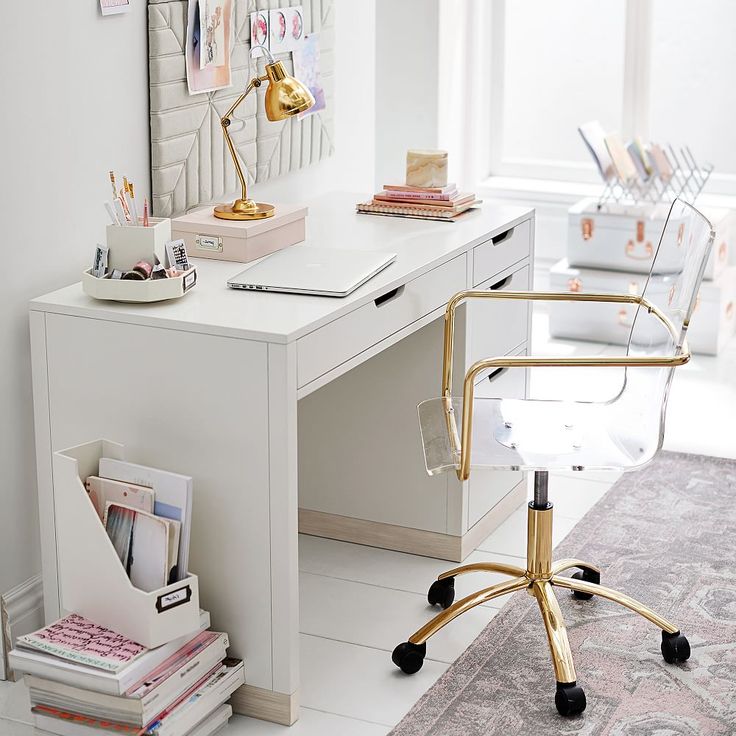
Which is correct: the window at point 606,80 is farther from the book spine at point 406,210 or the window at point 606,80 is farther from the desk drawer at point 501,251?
the book spine at point 406,210

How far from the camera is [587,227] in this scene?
4.39 m

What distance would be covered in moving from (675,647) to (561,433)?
467 millimetres

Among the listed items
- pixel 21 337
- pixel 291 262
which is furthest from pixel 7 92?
pixel 291 262

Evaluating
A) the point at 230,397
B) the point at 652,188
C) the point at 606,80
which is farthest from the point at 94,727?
the point at 606,80

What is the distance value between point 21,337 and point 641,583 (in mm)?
1434

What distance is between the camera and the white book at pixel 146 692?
6.32 feet

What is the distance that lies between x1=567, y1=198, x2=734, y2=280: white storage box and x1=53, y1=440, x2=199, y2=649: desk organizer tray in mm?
2696

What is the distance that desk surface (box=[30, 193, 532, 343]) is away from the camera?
6.61 ft

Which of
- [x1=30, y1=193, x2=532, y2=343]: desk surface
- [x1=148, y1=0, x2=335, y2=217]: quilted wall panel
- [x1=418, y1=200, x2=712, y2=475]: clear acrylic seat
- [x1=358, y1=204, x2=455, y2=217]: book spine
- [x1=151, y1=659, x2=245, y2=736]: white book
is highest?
[x1=148, y1=0, x2=335, y2=217]: quilted wall panel

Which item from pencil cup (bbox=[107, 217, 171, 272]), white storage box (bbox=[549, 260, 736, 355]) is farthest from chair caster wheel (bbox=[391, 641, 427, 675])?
white storage box (bbox=[549, 260, 736, 355])

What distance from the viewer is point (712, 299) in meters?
4.26

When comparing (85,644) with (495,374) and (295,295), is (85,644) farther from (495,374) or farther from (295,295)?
(495,374)

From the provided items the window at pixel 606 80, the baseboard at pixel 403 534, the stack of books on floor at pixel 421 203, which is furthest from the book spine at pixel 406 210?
the window at pixel 606 80

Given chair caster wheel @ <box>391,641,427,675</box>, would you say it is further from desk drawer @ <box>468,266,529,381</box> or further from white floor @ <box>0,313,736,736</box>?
desk drawer @ <box>468,266,529,381</box>
